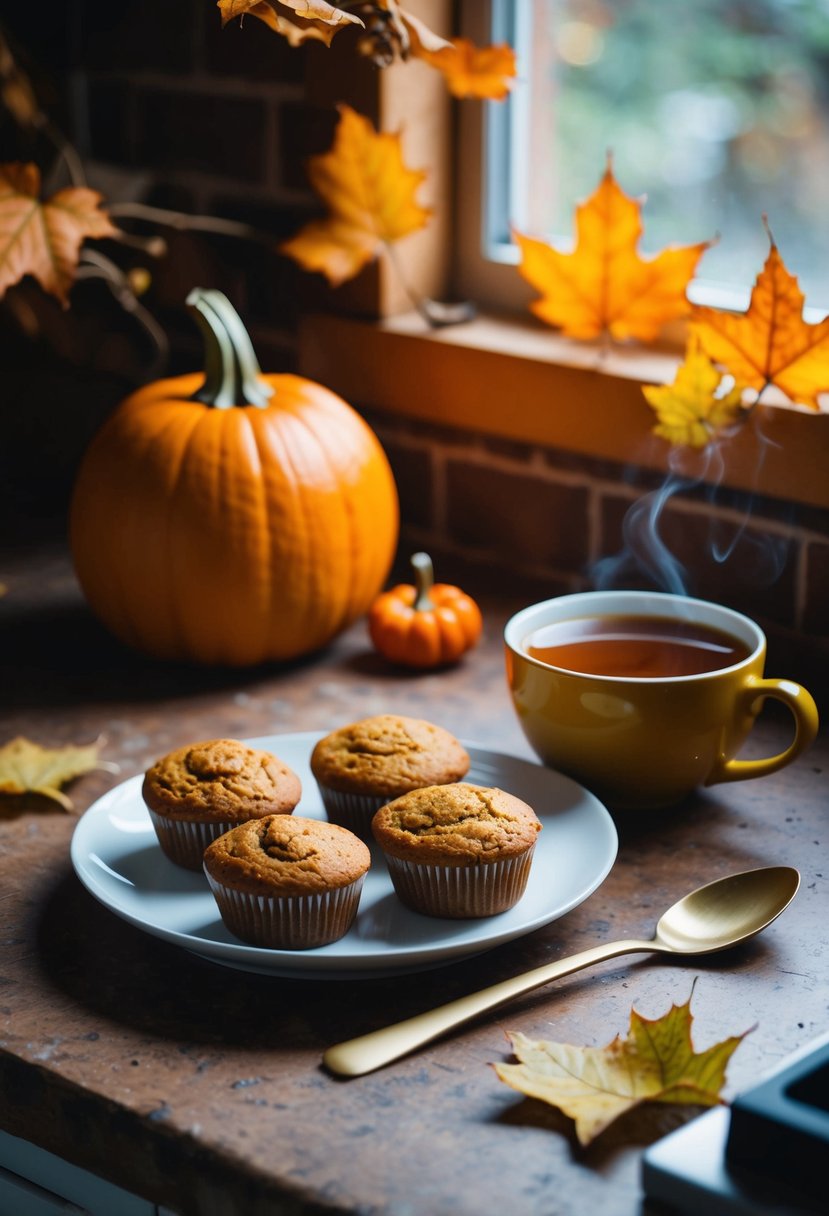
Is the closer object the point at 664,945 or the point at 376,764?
the point at 664,945

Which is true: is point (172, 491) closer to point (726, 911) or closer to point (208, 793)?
point (208, 793)

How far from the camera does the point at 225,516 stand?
123 centimetres

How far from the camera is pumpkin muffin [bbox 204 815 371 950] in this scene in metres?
0.80

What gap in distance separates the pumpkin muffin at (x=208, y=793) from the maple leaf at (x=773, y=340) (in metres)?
0.54

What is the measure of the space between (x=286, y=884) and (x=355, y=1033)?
0.30ft

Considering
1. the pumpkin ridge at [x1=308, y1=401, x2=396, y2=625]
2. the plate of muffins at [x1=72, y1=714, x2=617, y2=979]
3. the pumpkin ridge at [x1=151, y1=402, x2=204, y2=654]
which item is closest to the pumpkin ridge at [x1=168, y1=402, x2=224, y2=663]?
the pumpkin ridge at [x1=151, y1=402, x2=204, y2=654]

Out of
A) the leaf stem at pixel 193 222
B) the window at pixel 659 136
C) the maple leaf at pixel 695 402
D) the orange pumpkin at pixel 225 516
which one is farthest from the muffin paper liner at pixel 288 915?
the leaf stem at pixel 193 222

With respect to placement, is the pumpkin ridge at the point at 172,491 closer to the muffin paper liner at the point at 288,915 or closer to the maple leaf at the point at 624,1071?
the muffin paper liner at the point at 288,915

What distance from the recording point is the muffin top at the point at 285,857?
796 mm

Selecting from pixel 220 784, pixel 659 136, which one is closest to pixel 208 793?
pixel 220 784

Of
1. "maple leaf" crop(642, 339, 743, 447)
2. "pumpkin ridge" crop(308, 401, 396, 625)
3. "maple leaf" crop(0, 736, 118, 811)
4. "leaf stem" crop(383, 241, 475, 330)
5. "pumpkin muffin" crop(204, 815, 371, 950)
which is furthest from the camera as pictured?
"leaf stem" crop(383, 241, 475, 330)

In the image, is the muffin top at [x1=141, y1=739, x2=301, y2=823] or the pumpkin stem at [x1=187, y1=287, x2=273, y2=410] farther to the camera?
the pumpkin stem at [x1=187, y1=287, x2=273, y2=410]

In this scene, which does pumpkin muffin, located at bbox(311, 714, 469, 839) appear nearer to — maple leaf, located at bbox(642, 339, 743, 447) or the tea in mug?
the tea in mug

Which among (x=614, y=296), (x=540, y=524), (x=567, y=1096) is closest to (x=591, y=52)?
(x=614, y=296)
